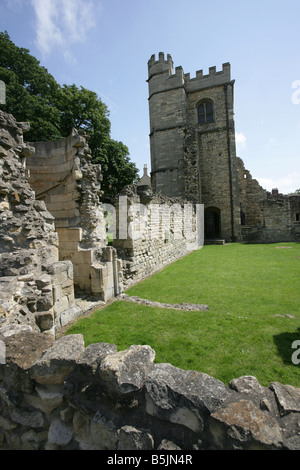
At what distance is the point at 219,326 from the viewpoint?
15.8ft

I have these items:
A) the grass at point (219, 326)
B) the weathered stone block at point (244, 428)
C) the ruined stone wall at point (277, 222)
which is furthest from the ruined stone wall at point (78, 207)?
the ruined stone wall at point (277, 222)

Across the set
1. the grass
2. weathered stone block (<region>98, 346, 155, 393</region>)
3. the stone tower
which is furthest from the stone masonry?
weathered stone block (<region>98, 346, 155, 393</region>)

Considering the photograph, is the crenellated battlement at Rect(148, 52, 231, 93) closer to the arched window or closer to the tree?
the arched window

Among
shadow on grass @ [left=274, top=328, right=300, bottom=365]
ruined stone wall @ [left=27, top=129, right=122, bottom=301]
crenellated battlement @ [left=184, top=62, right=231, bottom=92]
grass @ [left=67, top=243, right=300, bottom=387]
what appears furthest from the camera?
crenellated battlement @ [left=184, top=62, right=231, bottom=92]

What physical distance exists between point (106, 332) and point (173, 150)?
74.4 ft

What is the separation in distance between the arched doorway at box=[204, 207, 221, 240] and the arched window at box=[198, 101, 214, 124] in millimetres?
9273

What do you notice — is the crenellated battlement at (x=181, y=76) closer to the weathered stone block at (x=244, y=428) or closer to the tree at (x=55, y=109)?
the tree at (x=55, y=109)

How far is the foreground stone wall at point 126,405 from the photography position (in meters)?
1.59

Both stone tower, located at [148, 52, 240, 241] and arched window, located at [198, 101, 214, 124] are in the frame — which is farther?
arched window, located at [198, 101, 214, 124]

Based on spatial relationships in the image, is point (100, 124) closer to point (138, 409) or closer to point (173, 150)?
point (173, 150)

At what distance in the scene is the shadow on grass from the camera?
3715 millimetres

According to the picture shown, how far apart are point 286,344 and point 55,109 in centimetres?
1737

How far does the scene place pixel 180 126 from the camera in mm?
24156
